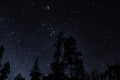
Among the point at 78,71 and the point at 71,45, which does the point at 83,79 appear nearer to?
the point at 78,71

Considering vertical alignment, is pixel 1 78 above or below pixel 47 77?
above

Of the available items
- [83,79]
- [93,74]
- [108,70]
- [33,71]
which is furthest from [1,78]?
[93,74]

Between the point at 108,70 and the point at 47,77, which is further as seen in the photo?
the point at 108,70

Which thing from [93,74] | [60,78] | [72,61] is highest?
[93,74]

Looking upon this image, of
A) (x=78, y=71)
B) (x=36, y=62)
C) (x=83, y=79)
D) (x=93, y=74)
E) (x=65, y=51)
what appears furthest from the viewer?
(x=93, y=74)

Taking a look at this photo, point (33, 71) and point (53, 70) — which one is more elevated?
point (33, 71)

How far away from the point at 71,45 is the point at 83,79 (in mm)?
11247

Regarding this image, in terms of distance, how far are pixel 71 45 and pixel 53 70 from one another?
404cm

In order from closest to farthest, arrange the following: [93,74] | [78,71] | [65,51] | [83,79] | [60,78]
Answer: [60,78]
[65,51]
[78,71]
[83,79]
[93,74]

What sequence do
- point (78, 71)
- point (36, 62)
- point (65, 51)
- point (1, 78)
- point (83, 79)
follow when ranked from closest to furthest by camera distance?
1. point (65, 51)
2. point (78, 71)
3. point (83, 79)
4. point (36, 62)
5. point (1, 78)

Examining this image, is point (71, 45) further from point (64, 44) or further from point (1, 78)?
point (1, 78)

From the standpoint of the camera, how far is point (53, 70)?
25125mm

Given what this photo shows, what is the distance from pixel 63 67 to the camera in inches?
985

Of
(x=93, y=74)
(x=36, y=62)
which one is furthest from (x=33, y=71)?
(x=93, y=74)
